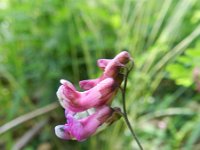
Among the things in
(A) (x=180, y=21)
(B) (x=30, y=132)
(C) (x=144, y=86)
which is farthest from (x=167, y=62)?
(B) (x=30, y=132)

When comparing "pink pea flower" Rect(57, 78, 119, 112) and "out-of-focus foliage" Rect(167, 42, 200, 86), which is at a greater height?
"pink pea flower" Rect(57, 78, 119, 112)

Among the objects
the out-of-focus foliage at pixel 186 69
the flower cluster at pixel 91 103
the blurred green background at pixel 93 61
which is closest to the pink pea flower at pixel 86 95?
the flower cluster at pixel 91 103

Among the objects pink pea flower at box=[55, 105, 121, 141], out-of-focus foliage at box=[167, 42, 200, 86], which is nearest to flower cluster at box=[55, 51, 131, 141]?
pink pea flower at box=[55, 105, 121, 141]

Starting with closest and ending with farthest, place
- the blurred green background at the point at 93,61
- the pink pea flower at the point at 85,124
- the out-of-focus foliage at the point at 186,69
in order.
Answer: the pink pea flower at the point at 85,124 → the out-of-focus foliage at the point at 186,69 → the blurred green background at the point at 93,61

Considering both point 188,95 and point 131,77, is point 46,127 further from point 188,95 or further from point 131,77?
point 188,95

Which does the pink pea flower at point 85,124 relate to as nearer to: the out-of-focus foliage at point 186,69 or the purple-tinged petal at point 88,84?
the purple-tinged petal at point 88,84

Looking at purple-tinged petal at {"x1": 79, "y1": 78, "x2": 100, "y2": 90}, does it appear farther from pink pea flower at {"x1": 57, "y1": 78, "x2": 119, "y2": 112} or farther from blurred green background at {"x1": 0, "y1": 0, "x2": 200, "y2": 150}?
blurred green background at {"x1": 0, "y1": 0, "x2": 200, "y2": 150}
